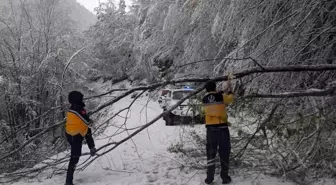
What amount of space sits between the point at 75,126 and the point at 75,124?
1.6 inches

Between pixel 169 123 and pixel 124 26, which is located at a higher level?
pixel 124 26

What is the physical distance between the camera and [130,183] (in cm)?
574

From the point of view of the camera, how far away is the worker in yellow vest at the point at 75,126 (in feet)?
18.1

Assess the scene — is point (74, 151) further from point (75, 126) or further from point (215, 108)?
point (215, 108)

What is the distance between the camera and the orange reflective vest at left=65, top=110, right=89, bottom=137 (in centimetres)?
552

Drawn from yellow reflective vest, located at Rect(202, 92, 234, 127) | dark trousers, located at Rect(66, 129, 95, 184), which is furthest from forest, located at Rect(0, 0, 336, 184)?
yellow reflective vest, located at Rect(202, 92, 234, 127)

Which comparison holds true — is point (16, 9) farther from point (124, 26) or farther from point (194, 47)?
point (124, 26)

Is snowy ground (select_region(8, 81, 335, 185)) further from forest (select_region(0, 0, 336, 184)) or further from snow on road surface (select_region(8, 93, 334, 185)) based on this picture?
forest (select_region(0, 0, 336, 184))

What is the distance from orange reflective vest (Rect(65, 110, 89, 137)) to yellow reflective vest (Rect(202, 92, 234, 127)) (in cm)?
200

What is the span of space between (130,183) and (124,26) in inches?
1233

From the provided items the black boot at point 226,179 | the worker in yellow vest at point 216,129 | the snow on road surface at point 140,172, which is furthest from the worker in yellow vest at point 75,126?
the black boot at point 226,179

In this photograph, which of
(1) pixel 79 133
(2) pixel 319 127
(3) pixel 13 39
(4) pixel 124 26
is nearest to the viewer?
(2) pixel 319 127

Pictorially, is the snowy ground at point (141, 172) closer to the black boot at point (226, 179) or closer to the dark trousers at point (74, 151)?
the black boot at point (226, 179)

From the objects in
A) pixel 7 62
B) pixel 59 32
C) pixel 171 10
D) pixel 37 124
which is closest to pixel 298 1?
pixel 171 10
